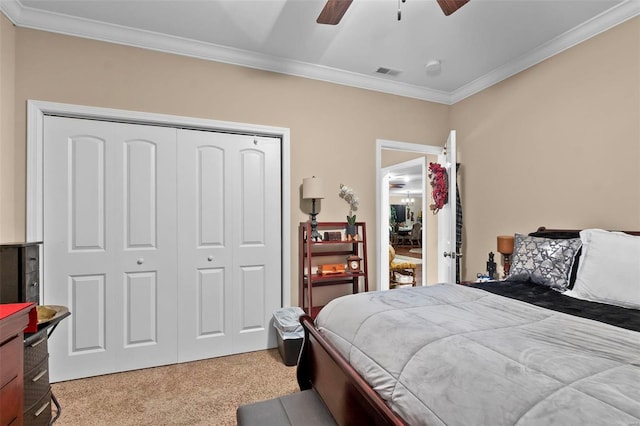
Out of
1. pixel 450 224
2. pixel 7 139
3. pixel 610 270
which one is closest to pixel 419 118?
pixel 450 224

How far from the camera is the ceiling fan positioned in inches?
66.2

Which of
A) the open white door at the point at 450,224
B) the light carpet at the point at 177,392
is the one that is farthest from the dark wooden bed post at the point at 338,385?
the open white door at the point at 450,224

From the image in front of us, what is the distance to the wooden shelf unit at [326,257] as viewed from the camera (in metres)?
3.14

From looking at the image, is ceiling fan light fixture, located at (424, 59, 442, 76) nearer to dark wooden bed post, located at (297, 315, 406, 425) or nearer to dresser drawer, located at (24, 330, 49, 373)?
dark wooden bed post, located at (297, 315, 406, 425)

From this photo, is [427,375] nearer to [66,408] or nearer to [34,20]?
[66,408]

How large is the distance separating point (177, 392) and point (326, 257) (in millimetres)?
1737

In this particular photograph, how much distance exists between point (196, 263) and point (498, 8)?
10.4ft

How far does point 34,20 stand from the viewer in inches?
93.7

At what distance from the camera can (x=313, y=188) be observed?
3016 mm

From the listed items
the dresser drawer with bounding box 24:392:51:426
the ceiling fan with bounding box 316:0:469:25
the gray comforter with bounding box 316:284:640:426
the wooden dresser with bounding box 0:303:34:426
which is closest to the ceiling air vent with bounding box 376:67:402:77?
the ceiling fan with bounding box 316:0:469:25

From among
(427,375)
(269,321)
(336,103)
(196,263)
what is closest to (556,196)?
(336,103)

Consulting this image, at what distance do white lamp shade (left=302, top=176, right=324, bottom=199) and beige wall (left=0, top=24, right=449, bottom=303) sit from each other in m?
0.19

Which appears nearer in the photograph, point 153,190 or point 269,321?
point 153,190

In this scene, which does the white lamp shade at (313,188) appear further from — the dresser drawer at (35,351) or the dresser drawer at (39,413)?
the dresser drawer at (39,413)
